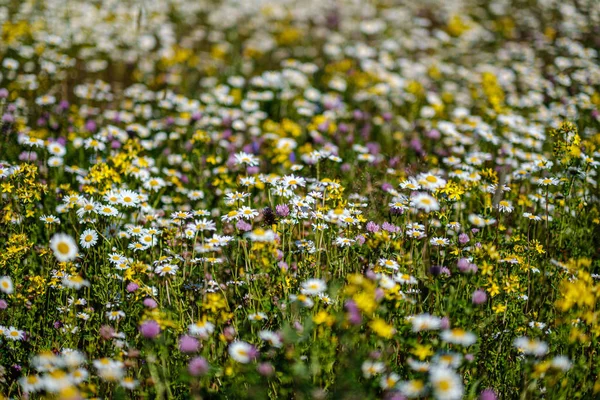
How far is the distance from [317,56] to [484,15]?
15.8 ft

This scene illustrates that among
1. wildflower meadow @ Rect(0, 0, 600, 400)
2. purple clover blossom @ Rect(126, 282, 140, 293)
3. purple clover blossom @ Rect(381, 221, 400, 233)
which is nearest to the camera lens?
wildflower meadow @ Rect(0, 0, 600, 400)

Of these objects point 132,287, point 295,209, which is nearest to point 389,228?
point 295,209

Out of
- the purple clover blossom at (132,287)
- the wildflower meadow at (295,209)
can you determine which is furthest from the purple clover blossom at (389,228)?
the purple clover blossom at (132,287)

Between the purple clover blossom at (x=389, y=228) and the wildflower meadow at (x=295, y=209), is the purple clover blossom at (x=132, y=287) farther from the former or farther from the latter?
the purple clover blossom at (x=389, y=228)

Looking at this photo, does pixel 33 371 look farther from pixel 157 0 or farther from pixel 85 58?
pixel 157 0

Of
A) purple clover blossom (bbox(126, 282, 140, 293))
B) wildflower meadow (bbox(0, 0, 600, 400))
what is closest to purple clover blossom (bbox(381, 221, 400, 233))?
wildflower meadow (bbox(0, 0, 600, 400))

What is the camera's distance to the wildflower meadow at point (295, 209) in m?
2.08

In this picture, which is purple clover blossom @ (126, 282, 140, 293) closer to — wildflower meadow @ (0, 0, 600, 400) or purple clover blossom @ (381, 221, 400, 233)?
wildflower meadow @ (0, 0, 600, 400)

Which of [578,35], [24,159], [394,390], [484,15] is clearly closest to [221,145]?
[24,159]

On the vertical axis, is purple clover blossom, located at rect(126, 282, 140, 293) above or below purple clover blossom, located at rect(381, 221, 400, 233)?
below

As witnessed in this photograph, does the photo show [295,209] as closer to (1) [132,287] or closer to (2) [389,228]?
(2) [389,228]

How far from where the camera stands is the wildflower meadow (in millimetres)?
2080

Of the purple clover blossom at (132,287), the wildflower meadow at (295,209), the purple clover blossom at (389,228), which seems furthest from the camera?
the purple clover blossom at (389,228)

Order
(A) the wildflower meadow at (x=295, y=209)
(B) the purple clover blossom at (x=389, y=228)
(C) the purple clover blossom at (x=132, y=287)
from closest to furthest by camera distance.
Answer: (A) the wildflower meadow at (x=295, y=209)
(C) the purple clover blossom at (x=132, y=287)
(B) the purple clover blossom at (x=389, y=228)
